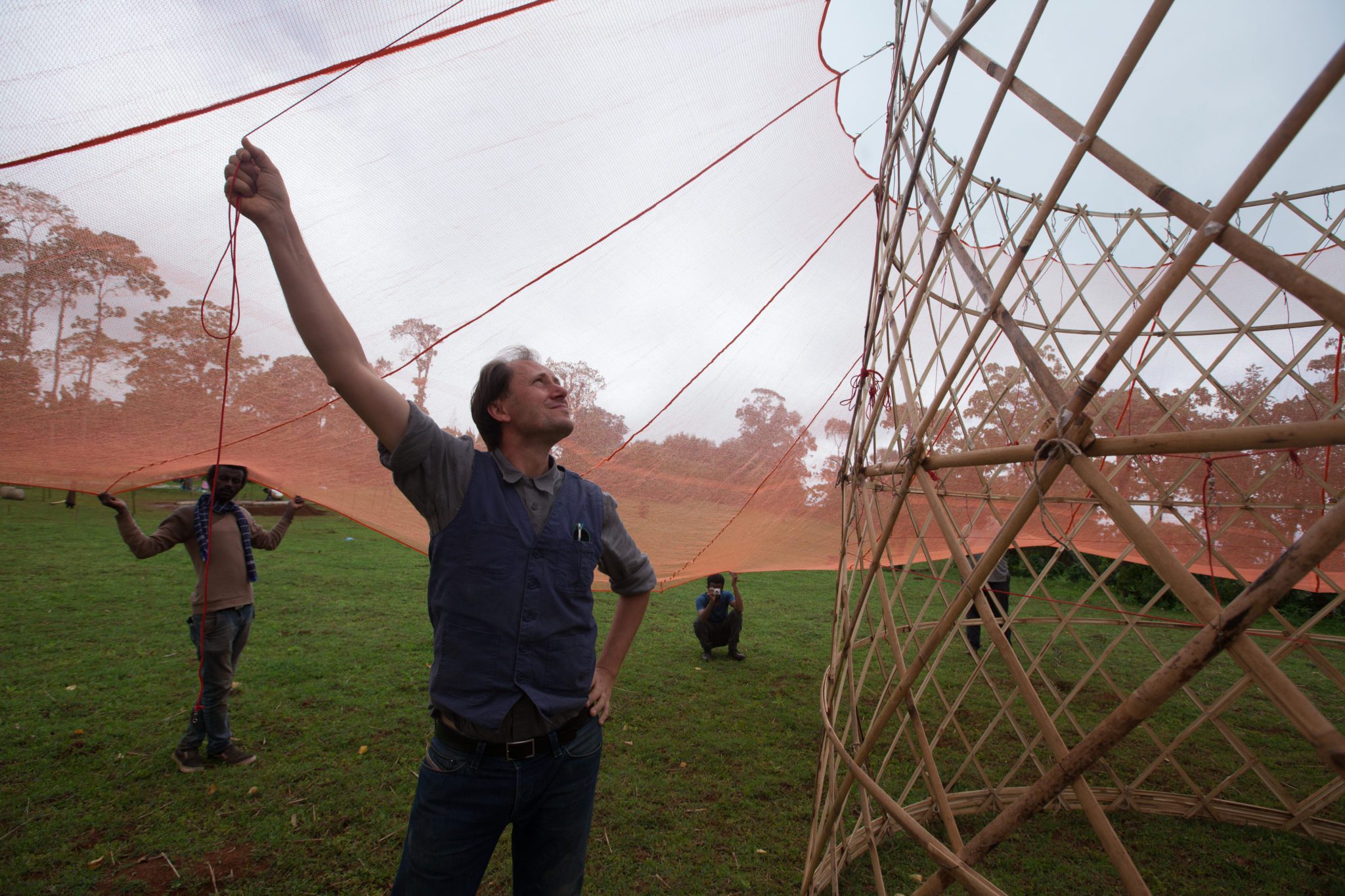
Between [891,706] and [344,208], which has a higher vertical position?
[344,208]

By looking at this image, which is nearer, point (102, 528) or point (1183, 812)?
point (1183, 812)

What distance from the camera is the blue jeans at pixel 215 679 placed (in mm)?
2859

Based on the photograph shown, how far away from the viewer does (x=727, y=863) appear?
244cm

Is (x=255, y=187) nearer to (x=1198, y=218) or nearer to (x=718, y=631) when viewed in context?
(x=1198, y=218)

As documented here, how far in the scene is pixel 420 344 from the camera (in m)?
2.66

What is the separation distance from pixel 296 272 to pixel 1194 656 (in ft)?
4.89

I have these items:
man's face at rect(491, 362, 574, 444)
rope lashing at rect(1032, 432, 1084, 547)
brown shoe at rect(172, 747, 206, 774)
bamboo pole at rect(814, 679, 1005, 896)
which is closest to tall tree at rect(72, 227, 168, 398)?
man's face at rect(491, 362, 574, 444)

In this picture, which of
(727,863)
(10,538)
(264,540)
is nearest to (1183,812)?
(727,863)

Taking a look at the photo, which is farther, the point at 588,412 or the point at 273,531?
the point at 273,531

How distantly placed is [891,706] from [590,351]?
211 centimetres

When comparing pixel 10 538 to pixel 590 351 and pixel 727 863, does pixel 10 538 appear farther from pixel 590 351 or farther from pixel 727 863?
pixel 727 863

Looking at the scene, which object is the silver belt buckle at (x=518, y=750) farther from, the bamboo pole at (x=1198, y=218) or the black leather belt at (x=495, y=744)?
the bamboo pole at (x=1198, y=218)

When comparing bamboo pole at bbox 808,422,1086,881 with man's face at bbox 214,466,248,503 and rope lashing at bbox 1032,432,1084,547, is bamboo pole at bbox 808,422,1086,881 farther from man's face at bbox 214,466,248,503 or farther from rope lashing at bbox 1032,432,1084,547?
man's face at bbox 214,466,248,503

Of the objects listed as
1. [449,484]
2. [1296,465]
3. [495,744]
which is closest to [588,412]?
[449,484]
